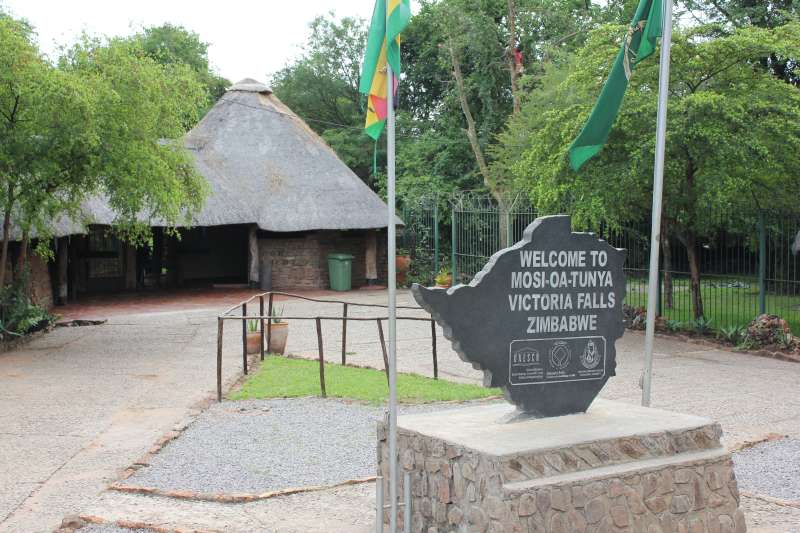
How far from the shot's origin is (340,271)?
2439cm

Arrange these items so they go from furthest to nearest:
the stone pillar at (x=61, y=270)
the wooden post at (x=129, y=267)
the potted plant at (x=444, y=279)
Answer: the wooden post at (x=129, y=267), the potted plant at (x=444, y=279), the stone pillar at (x=61, y=270)

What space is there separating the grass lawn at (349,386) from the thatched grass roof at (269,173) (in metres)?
11.0

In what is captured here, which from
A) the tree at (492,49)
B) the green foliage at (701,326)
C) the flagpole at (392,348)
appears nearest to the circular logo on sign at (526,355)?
the flagpole at (392,348)

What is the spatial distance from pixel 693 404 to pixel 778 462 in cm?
240

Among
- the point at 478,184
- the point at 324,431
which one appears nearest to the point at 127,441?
the point at 324,431

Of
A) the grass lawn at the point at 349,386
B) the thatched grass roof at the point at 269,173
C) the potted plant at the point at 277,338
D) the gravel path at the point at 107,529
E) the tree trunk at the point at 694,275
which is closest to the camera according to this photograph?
the gravel path at the point at 107,529

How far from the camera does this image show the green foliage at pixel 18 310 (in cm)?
1553

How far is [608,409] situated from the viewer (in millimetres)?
6531

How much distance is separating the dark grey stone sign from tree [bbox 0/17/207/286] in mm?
8967

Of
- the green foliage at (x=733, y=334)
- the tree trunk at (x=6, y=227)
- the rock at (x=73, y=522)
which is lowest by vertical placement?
the rock at (x=73, y=522)

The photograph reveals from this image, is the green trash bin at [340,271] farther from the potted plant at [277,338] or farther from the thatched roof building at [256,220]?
the potted plant at [277,338]

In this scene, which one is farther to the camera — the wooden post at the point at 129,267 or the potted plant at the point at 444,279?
the wooden post at the point at 129,267

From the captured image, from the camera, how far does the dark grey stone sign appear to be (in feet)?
19.7

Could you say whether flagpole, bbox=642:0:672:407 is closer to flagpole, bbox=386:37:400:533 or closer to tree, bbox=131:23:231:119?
flagpole, bbox=386:37:400:533
